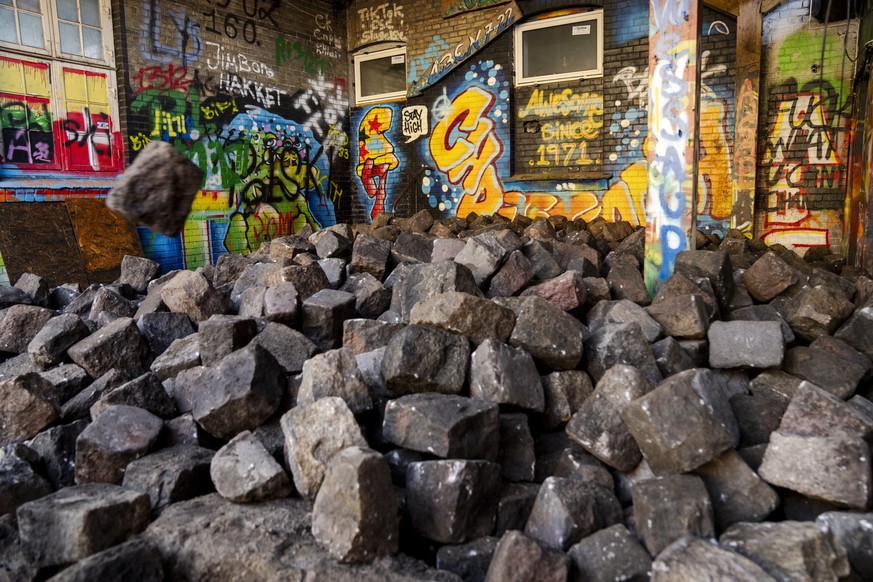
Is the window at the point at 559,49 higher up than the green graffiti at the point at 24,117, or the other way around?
the window at the point at 559,49

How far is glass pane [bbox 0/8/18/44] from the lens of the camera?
252 inches

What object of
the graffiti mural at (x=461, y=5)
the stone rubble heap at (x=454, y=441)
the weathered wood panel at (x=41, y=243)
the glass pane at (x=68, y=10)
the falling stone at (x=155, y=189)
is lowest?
the stone rubble heap at (x=454, y=441)

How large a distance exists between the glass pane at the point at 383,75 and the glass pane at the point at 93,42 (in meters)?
4.34

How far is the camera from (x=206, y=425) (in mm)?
2473

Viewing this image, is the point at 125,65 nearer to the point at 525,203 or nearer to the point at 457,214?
the point at 457,214

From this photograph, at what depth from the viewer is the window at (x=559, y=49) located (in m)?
8.30

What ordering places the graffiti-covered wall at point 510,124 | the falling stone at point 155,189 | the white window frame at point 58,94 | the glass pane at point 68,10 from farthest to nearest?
the graffiti-covered wall at point 510,124
the glass pane at point 68,10
the white window frame at point 58,94
the falling stone at point 155,189

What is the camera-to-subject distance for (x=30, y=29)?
21.7ft

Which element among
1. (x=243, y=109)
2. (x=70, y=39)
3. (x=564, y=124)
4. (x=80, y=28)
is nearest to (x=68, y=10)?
(x=80, y=28)

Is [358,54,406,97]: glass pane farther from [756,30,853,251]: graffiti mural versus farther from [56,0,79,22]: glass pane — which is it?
[756,30,853,251]: graffiti mural

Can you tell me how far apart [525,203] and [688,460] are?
7.15 meters

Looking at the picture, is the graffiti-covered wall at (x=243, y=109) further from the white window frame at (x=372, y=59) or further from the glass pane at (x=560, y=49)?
the glass pane at (x=560, y=49)

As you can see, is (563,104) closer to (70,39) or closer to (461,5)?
(461,5)

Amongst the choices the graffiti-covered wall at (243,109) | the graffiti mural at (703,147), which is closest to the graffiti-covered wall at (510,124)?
the graffiti mural at (703,147)
